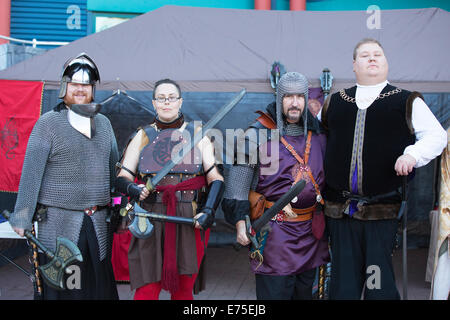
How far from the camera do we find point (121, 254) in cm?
361

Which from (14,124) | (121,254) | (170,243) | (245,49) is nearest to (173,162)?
(170,243)

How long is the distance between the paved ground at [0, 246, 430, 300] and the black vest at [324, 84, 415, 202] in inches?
70.4

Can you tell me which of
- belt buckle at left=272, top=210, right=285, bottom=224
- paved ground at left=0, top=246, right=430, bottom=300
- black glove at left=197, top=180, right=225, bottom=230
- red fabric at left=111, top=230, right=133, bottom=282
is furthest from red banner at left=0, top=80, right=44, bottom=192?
belt buckle at left=272, top=210, right=285, bottom=224

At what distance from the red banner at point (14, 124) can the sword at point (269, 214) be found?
2659 millimetres

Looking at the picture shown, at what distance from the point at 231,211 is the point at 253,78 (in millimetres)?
1866

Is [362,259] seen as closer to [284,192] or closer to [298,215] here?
[298,215]

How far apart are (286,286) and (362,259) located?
0.42 meters

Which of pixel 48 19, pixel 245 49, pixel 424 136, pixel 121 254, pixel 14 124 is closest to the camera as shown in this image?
pixel 424 136

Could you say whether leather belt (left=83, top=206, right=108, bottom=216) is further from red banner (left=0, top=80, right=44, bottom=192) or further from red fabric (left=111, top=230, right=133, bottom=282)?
red banner (left=0, top=80, right=44, bottom=192)

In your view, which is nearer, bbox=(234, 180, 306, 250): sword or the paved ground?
bbox=(234, 180, 306, 250): sword

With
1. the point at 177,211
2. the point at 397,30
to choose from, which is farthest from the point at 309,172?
the point at 397,30

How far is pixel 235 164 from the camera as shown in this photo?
2379 mm

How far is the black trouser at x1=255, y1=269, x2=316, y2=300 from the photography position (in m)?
2.27
